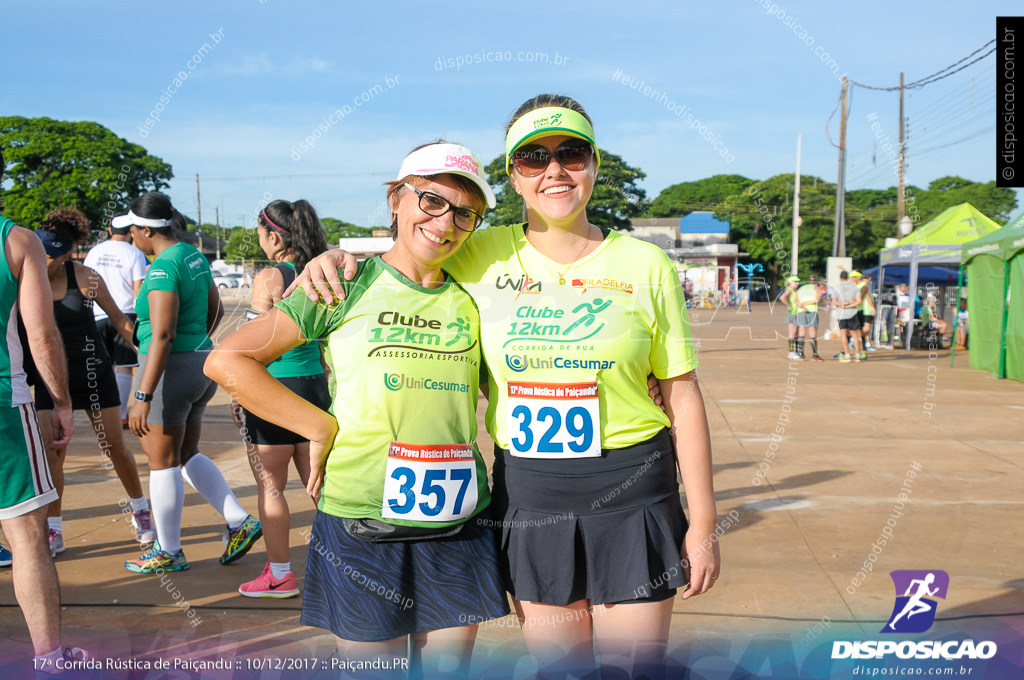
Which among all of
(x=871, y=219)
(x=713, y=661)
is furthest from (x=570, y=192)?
(x=871, y=219)

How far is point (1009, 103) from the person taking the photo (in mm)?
7613

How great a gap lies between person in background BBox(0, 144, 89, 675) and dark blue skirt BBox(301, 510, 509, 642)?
3.99 feet

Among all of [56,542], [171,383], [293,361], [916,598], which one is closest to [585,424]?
[293,361]

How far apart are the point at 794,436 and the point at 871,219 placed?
190 ft

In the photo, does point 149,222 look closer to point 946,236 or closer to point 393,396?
point 393,396

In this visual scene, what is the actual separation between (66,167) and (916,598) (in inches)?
1481

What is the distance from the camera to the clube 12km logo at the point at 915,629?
2.93 m

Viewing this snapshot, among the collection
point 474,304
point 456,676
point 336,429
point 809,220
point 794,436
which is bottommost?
point 794,436

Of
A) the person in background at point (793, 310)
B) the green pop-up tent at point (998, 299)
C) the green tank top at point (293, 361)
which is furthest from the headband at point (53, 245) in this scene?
the person in background at point (793, 310)

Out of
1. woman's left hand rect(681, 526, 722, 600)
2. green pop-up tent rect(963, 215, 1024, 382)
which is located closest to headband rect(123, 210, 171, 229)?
woman's left hand rect(681, 526, 722, 600)

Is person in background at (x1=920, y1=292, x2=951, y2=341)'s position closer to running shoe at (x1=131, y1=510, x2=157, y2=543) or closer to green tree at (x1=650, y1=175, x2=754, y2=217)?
running shoe at (x1=131, y1=510, x2=157, y2=543)

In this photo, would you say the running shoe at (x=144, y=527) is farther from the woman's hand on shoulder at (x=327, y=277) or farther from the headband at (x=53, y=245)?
the woman's hand on shoulder at (x=327, y=277)

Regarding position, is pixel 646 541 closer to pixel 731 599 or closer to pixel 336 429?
pixel 336 429

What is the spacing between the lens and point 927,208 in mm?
59812
